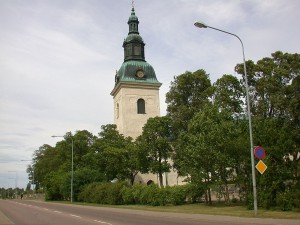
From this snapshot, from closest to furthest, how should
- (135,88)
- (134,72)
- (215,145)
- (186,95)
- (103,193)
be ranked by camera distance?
(215,145)
(103,193)
(186,95)
(135,88)
(134,72)

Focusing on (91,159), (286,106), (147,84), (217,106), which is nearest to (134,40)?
(147,84)

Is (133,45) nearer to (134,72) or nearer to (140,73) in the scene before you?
(134,72)

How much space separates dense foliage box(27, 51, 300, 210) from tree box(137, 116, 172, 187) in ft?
0.38

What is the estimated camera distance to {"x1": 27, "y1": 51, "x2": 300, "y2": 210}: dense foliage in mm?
23312

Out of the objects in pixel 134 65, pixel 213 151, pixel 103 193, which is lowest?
pixel 103 193

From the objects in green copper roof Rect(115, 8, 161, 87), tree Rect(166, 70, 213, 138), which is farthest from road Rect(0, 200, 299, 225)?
green copper roof Rect(115, 8, 161, 87)

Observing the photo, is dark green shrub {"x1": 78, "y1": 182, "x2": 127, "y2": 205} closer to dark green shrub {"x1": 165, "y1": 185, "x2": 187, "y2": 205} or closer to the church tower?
dark green shrub {"x1": 165, "y1": 185, "x2": 187, "y2": 205}

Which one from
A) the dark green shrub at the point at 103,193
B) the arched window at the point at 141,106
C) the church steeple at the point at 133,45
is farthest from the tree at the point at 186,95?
the church steeple at the point at 133,45

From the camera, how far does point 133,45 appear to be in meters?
63.2

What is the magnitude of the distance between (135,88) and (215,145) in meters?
33.6

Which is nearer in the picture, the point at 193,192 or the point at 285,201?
the point at 285,201

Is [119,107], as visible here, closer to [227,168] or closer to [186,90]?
[186,90]

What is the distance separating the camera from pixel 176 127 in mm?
41969

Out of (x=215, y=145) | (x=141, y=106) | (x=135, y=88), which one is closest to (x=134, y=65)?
(x=135, y=88)
